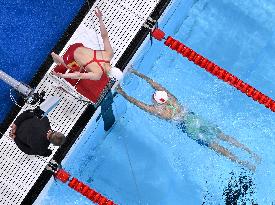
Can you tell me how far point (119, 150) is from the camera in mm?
6473

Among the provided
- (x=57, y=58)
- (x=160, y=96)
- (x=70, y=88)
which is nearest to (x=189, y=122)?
(x=160, y=96)

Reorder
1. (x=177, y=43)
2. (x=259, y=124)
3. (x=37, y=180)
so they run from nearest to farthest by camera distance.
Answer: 1. (x=37, y=180)
2. (x=177, y=43)
3. (x=259, y=124)

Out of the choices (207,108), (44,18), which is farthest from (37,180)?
(207,108)

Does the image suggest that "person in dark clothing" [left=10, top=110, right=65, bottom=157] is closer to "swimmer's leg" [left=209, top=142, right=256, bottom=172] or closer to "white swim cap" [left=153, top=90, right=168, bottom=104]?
"white swim cap" [left=153, top=90, right=168, bottom=104]

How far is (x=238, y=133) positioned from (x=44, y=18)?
9.37 feet

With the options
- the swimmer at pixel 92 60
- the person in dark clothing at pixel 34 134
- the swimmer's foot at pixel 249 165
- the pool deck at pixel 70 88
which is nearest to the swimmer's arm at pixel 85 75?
the swimmer at pixel 92 60

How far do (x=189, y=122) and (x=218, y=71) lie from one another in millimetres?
813

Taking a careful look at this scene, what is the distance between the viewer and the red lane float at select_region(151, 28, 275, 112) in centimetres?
614

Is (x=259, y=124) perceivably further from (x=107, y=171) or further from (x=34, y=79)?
(x=34, y=79)

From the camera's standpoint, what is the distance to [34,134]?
496cm

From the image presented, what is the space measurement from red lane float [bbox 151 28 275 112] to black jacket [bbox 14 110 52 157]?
188 cm

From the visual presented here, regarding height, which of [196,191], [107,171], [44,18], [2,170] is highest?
[44,18]

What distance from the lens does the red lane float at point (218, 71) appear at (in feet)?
20.2

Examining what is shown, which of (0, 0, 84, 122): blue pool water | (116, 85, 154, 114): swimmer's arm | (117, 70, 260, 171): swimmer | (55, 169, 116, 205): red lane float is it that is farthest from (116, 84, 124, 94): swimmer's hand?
(55, 169, 116, 205): red lane float
